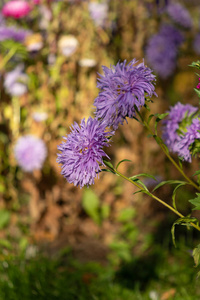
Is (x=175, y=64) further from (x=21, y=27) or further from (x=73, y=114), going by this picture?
(x=21, y=27)

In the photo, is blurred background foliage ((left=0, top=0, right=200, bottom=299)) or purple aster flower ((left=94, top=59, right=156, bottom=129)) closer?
purple aster flower ((left=94, top=59, right=156, bottom=129))

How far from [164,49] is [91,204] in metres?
1.21

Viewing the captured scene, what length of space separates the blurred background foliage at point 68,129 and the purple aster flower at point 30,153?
69 millimetres

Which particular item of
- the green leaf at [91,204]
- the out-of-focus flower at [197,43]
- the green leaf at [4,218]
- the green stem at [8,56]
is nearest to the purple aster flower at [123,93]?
the green leaf at [91,204]

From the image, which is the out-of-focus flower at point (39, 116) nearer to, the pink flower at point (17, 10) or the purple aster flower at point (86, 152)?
the pink flower at point (17, 10)

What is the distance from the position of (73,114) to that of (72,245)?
2.92ft

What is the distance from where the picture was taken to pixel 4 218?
10.2 ft

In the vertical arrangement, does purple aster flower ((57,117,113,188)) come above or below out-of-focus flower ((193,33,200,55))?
below

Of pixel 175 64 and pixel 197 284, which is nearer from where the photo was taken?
pixel 197 284

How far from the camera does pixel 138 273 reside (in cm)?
267

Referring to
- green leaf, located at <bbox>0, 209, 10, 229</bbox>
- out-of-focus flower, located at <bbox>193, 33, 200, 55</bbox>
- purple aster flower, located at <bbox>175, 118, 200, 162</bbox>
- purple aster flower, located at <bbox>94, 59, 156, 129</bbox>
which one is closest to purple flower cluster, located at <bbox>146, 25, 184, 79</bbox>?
out-of-focus flower, located at <bbox>193, 33, 200, 55</bbox>

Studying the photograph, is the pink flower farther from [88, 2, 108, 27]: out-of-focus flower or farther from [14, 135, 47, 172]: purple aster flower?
[14, 135, 47, 172]: purple aster flower

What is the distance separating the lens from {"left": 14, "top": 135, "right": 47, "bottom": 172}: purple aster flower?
2898mm

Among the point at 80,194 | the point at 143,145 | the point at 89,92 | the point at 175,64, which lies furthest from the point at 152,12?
the point at 80,194
